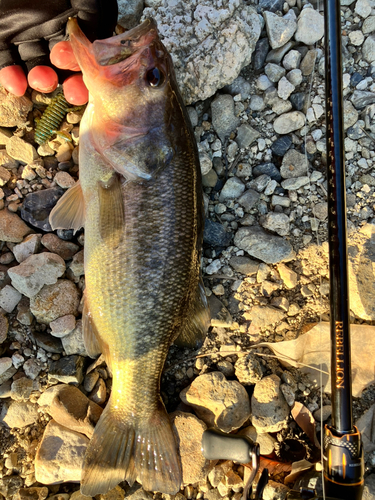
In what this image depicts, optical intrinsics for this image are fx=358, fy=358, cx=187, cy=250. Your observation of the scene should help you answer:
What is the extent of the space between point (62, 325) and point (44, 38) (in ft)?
7.16

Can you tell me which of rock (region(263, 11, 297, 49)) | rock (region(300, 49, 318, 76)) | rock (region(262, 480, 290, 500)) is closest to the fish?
rock (region(262, 480, 290, 500))

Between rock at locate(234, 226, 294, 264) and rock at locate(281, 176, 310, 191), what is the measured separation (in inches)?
17.5

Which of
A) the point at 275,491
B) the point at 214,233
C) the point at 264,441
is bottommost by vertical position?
the point at 275,491

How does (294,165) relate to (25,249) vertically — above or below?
above

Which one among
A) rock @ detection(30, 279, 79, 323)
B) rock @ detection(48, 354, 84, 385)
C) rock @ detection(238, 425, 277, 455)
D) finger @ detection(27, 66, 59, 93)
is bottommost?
rock @ detection(238, 425, 277, 455)

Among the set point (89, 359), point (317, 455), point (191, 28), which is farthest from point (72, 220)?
point (317, 455)

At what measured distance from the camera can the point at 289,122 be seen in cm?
307

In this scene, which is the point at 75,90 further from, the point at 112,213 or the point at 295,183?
the point at 295,183

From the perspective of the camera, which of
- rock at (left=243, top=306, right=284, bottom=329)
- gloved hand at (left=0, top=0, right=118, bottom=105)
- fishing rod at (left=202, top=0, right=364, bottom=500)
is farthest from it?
rock at (left=243, top=306, right=284, bottom=329)

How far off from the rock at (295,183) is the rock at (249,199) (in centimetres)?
25

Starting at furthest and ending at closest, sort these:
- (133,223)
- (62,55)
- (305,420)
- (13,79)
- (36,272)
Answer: (305,420) < (36,272) < (13,79) < (62,55) < (133,223)

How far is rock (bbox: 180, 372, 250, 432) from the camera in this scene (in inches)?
110

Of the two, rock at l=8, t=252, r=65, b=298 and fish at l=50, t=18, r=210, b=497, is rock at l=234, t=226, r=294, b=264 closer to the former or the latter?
fish at l=50, t=18, r=210, b=497

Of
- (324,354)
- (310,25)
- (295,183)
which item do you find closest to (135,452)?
(324,354)
